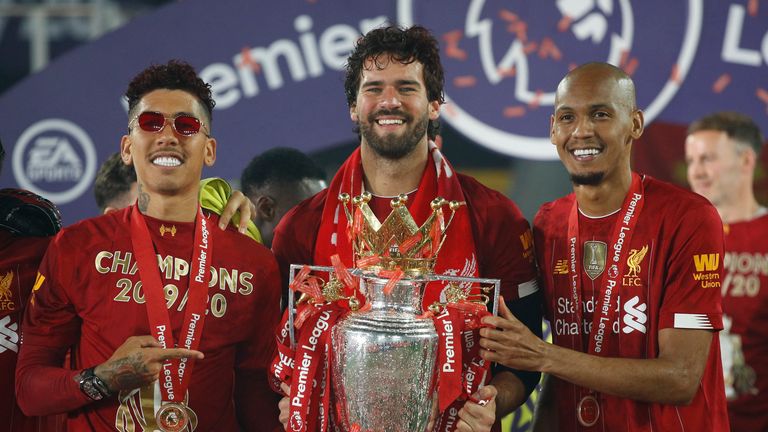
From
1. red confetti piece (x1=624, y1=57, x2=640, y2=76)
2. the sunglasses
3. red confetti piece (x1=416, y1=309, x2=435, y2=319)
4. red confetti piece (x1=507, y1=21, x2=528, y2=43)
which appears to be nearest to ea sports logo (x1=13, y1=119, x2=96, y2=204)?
red confetti piece (x1=507, y1=21, x2=528, y2=43)

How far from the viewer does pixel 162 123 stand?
298 centimetres

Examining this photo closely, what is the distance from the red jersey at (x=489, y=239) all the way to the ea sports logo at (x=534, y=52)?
2353 millimetres

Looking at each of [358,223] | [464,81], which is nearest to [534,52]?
[464,81]

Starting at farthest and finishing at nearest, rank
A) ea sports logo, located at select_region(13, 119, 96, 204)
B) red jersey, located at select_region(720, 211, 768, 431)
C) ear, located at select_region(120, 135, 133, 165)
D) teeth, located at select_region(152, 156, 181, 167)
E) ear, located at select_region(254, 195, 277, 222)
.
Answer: ea sports logo, located at select_region(13, 119, 96, 204)
red jersey, located at select_region(720, 211, 768, 431)
ear, located at select_region(254, 195, 277, 222)
ear, located at select_region(120, 135, 133, 165)
teeth, located at select_region(152, 156, 181, 167)

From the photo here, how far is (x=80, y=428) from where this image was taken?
2.88 meters

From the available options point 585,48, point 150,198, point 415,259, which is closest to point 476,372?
point 415,259

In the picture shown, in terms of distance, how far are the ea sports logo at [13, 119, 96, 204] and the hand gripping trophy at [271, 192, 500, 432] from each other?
10.6 ft

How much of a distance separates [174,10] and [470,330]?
139 inches

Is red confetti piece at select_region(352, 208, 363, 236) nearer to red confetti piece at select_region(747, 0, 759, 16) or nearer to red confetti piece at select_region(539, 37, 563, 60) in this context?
red confetti piece at select_region(539, 37, 563, 60)

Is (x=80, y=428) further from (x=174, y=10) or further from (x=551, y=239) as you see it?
(x=174, y=10)

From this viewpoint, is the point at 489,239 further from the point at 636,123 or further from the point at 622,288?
the point at 636,123

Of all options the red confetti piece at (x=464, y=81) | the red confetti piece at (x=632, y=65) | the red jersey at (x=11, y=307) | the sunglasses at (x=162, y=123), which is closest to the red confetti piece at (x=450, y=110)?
the red confetti piece at (x=464, y=81)

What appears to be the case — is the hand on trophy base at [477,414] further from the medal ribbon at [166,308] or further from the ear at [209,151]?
the ear at [209,151]

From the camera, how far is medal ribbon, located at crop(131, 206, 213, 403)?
2859mm
